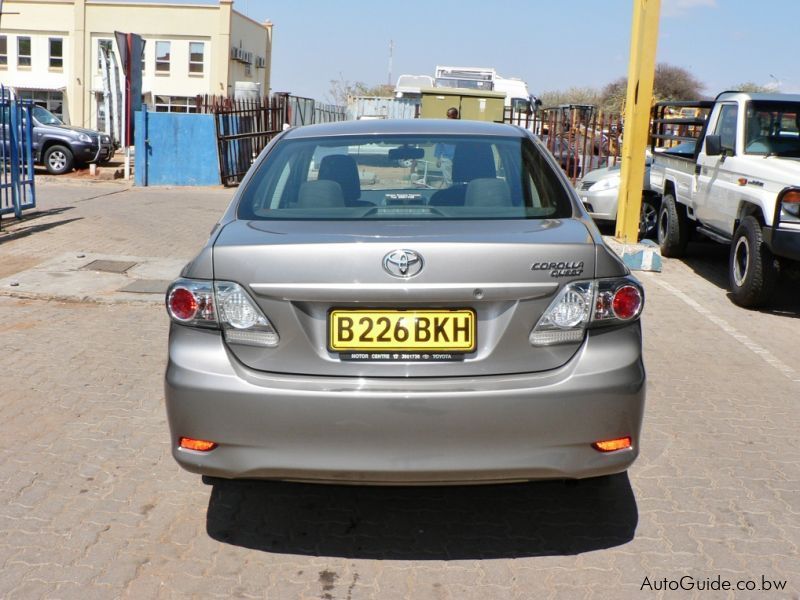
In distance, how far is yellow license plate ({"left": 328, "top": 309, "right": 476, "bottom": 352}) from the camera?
10.6ft

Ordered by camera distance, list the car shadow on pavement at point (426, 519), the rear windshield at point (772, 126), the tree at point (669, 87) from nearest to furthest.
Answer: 1. the car shadow on pavement at point (426, 519)
2. the rear windshield at point (772, 126)
3. the tree at point (669, 87)

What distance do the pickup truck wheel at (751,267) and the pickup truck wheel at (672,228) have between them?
2360 millimetres

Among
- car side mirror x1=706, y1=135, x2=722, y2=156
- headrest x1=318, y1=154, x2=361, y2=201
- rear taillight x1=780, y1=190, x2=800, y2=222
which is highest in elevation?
car side mirror x1=706, y1=135, x2=722, y2=156

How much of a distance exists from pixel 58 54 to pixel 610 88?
35.9 meters

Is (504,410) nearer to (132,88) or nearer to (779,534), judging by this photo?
(779,534)

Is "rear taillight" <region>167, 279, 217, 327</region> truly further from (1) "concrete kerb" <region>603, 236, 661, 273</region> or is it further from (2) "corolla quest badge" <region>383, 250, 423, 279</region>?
(1) "concrete kerb" <region>603, 236, 661, 273</region>

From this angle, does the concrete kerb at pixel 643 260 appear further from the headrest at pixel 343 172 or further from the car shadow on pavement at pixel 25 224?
the car shadow on pavement at pixel 25 224

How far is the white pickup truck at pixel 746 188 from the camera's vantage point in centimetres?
855

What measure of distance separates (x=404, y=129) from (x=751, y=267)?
5.45 m

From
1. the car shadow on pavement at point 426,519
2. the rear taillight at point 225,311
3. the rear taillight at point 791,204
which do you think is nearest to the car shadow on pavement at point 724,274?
the rear taillight at point 791,204

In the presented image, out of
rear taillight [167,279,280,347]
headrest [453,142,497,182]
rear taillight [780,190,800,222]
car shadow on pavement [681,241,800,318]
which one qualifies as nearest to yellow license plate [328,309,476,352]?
rear taillight [167,279,280,347]

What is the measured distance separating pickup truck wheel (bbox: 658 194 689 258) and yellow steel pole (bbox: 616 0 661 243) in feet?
1.53

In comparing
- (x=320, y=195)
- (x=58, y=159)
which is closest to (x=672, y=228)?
(x=320, y=195)

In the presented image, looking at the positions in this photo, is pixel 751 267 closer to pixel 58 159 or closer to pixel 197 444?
pixel 197 444
